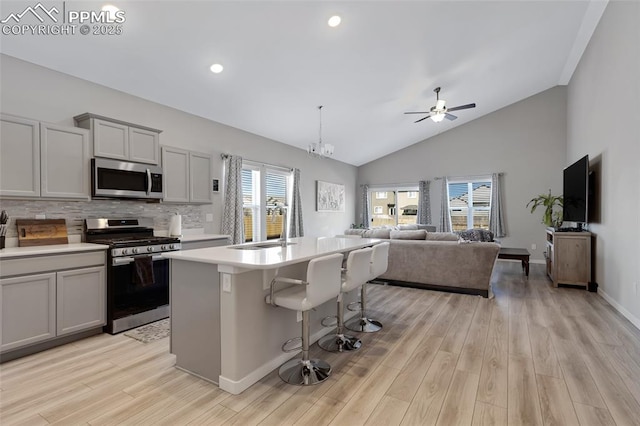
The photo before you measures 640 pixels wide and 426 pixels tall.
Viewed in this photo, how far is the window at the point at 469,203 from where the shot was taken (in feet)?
26.3

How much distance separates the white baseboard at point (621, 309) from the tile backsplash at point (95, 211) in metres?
5.45

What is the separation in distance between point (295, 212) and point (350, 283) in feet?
14.0

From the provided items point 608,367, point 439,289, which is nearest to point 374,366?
point 608,367

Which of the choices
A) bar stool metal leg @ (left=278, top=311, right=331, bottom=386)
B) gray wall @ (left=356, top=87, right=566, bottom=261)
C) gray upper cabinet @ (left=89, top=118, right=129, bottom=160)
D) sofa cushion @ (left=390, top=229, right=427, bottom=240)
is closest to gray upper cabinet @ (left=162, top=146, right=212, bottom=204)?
gray upper cabinet @ (left=89, top=118, right=129, bottom=160)

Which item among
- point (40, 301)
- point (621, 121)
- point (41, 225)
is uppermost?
point (621, 121)

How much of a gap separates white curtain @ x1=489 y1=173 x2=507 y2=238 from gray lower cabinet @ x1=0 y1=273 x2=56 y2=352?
8.18 m

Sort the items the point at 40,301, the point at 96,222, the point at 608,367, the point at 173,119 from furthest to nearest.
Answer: the point at 173,119 → the point at 96,222 → the point at 40,301 → the point at 608,367

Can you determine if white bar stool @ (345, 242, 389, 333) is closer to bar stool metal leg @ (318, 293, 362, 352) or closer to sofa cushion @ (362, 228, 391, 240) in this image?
bar stool metal leg @ (318, 293, 362, 352)

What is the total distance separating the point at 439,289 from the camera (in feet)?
15.9

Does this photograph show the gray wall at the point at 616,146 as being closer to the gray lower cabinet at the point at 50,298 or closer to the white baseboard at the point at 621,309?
the white baseboard at the point at 621,309

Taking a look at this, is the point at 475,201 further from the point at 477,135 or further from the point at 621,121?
the point at 621,121

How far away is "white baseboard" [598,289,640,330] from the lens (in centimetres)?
324

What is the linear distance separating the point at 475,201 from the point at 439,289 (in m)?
4.29

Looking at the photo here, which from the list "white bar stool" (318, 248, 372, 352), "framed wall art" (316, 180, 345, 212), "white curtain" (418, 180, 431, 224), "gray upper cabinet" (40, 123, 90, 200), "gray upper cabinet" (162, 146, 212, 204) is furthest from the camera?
"white curtain" (418, 180, 431, 224)
